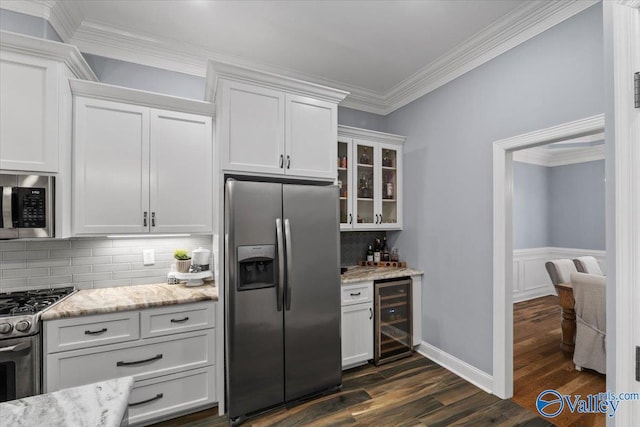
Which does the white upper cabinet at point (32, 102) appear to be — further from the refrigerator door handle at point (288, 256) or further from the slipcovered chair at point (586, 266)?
the slipcovered chair at point (586, 266)

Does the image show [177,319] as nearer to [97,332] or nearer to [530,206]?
[97,332]

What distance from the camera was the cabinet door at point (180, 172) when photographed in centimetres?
228

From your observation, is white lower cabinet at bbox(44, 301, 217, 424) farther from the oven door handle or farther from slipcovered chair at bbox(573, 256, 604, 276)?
slipcovered chair at bbox(573, 256, 604, 276)

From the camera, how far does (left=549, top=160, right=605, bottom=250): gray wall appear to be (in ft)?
16.5

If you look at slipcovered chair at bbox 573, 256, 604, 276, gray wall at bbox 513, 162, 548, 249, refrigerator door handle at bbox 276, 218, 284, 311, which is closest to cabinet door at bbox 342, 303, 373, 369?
refrigerator door handle at bbox 276, 218, 284, 311

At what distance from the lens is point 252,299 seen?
2.12 m

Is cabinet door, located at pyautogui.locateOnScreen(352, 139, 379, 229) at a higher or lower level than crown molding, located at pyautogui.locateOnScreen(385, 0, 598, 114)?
lower

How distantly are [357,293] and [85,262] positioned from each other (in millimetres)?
2325

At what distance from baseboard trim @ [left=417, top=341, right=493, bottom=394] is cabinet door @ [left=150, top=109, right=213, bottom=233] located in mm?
2523

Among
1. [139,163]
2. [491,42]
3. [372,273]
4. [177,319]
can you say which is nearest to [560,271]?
[372,273]

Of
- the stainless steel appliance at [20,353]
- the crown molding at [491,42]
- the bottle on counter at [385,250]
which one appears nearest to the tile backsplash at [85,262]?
the stainless steel appliance at [20,353]

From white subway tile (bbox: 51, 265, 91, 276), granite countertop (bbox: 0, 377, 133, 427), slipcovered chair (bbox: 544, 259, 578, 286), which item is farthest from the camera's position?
slipcovered chair (bbox: 544, 259, 578, 286)

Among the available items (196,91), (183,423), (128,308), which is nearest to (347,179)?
(196,91)

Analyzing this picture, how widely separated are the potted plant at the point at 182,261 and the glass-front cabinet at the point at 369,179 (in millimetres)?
1527
